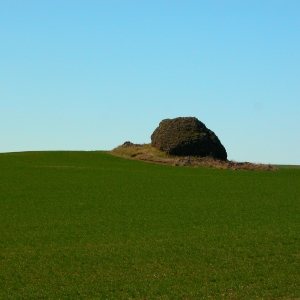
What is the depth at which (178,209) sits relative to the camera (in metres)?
17.5

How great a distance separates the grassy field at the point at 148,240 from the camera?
9.37 metres

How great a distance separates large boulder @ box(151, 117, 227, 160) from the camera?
1489 inches

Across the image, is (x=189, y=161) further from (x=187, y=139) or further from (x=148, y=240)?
(x=148, y=240)

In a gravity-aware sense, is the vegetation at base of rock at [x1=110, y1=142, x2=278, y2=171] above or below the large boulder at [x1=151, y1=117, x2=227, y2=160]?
below

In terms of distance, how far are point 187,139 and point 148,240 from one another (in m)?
25.2

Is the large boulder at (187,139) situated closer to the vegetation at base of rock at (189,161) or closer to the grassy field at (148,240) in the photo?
the vegetation at base of rock at (189,161)

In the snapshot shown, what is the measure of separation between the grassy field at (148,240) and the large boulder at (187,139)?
41.2ft

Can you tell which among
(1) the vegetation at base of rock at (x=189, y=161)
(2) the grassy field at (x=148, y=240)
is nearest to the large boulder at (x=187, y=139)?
(1) the vegetation at base of rock at (x=189, y=161)

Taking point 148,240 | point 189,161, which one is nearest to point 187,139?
point 189,161

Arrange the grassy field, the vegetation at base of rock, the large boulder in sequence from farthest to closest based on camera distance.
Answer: the large boulder
the vegetation at base of rock
the grassy field

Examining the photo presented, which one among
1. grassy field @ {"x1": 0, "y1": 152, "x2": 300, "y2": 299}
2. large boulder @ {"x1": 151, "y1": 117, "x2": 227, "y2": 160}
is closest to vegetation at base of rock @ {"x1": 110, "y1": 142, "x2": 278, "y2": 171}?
large boulder @ {"x1": 151, "y1": 117, "x2": 227, "y2": 160}

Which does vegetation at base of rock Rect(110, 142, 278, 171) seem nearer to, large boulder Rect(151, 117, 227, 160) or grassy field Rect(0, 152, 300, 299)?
large boulder Rect(151, 117, 227, 160)

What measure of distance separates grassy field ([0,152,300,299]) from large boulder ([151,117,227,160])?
41.2ft

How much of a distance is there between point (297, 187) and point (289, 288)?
16.8m
